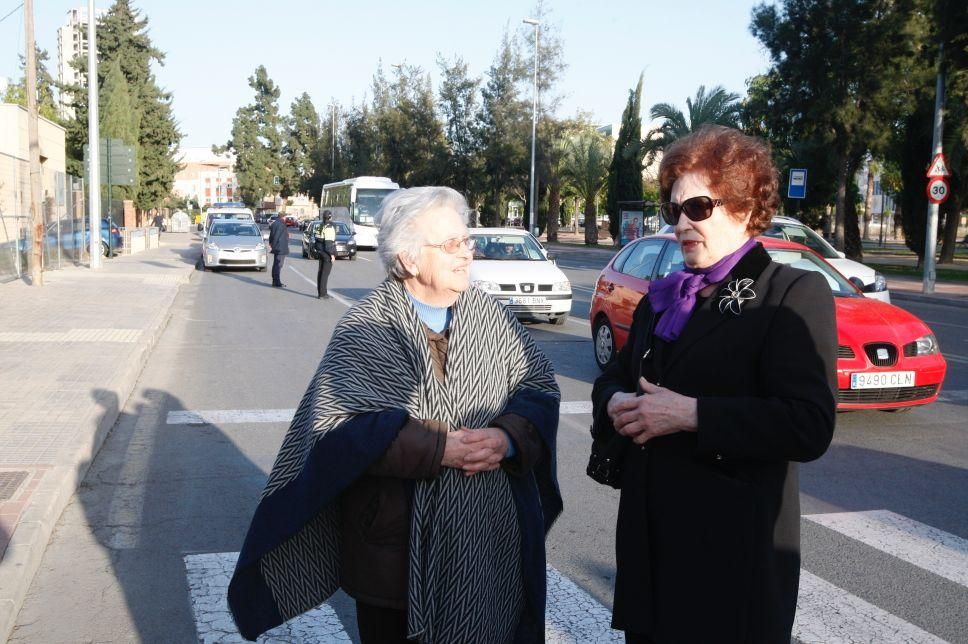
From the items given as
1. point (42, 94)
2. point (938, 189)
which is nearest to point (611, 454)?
point (938, 189)

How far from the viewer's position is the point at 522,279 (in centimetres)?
1399

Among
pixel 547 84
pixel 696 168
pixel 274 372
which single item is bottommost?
pixel 274 372

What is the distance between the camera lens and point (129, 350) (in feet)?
35.6

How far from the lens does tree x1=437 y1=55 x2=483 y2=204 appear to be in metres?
54.9

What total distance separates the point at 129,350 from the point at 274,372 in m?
1.90

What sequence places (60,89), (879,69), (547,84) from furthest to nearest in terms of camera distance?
(60,89) → (547,84) → (879,69)

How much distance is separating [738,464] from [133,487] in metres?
4.80

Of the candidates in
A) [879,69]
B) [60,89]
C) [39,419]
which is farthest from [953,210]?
[60,89]

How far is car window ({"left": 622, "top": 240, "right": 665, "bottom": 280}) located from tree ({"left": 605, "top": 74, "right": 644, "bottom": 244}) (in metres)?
37.4

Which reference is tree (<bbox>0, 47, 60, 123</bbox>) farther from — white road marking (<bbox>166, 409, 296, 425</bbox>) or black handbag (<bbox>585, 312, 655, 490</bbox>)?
black handbag (<bbox>585, 312, 655, 490</bbox>)

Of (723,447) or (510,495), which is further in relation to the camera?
(510,495)

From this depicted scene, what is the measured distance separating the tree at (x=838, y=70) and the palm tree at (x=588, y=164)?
20.4 metres

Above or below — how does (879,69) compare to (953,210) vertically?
above

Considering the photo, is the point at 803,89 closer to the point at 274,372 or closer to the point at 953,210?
the point at 953,210
